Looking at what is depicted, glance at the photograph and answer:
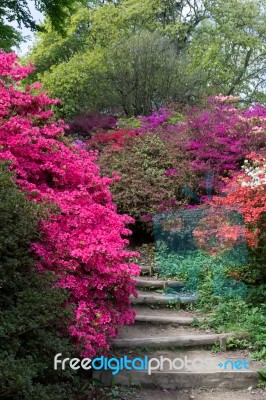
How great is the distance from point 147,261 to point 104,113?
7.55m

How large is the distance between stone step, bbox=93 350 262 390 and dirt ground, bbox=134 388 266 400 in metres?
0.06

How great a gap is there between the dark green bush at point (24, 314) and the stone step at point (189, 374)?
813 mm

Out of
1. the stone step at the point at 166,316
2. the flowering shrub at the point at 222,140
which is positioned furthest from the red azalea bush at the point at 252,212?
the flowering shrub at the point at 222,140

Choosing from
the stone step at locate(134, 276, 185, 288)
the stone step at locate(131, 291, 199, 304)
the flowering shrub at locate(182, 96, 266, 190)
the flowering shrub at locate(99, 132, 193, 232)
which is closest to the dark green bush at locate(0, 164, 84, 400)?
the stone step at locate(131, 291, 199, 304)

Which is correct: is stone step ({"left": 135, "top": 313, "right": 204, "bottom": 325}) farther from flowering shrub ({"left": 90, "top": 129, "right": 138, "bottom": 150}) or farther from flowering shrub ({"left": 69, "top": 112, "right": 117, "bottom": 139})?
flowering shrub ({"left": 69, "top": 112, "right": 117, "bottom": 139})

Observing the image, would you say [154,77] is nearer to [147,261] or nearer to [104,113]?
[104,113]

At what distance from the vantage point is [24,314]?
2957 millimetres

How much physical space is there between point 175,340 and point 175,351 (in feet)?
0.34

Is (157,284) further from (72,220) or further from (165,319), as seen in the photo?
(72,220)

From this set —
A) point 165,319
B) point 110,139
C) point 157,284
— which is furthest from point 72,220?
point 110,139

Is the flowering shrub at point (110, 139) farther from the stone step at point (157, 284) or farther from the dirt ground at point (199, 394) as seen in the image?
the dirt ground at point (199, 394)

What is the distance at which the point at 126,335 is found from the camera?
16.0ft

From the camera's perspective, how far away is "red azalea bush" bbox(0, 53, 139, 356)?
12.2ft

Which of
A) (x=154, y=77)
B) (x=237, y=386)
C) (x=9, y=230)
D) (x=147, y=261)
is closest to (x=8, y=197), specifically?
(x=9, y=230)
